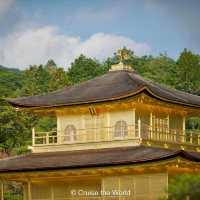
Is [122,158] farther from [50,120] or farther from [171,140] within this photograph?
[50,120]

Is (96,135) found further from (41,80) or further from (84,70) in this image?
(84,70)

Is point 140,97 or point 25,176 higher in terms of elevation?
point 140,97

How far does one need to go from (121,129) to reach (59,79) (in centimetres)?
4340

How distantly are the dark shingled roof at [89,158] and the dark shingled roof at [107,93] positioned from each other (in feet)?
6.87

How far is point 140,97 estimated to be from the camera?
30953 mm

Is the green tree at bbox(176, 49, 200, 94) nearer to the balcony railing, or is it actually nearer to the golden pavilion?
the golden pavilion

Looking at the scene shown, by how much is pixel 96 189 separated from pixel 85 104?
3.50m

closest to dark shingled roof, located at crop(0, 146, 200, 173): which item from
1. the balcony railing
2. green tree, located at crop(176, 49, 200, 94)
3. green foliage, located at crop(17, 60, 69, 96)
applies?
the balcony railing

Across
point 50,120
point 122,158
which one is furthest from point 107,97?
point 50,120

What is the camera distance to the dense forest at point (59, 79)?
56.1m

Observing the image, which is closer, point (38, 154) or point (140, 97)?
point (140, 97)

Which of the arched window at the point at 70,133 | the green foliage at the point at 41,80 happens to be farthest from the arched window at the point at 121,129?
the green foliage at the point at 41,80

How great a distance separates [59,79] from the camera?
75.4 m

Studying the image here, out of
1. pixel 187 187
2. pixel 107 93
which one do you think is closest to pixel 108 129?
pixel 107 93
